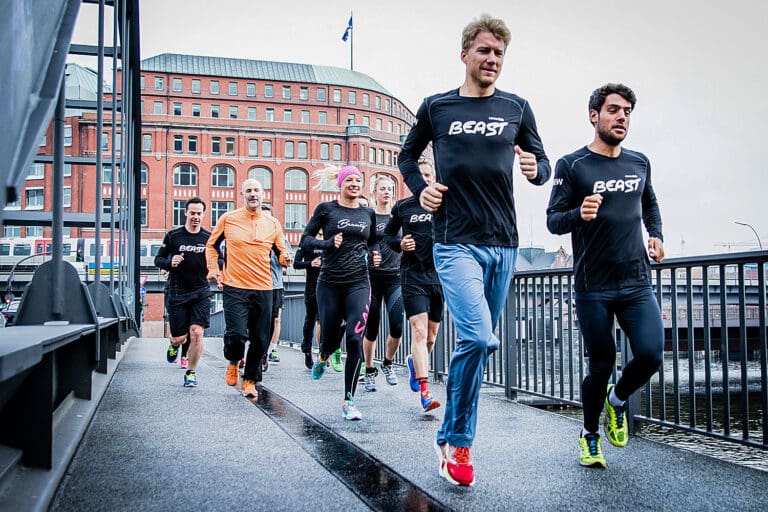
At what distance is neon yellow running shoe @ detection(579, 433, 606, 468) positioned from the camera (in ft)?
14.7

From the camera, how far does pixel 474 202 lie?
421cm

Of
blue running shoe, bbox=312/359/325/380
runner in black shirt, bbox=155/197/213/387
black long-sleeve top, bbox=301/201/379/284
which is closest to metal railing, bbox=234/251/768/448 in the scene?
black long-sleeve top, bbox=301/201/379/284

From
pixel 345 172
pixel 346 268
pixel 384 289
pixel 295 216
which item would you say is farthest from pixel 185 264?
pixel 295 216

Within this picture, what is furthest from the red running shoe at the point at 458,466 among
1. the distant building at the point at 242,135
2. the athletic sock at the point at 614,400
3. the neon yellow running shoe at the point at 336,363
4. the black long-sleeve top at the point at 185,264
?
the distant building at the point at 242,135

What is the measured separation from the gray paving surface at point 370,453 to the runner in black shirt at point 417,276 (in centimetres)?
46

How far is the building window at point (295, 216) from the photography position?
252 feet

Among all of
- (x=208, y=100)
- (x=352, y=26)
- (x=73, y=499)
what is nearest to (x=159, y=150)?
(x=208, y=100)

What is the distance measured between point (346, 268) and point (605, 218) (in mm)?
2882

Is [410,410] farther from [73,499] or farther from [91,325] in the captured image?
[73,499]

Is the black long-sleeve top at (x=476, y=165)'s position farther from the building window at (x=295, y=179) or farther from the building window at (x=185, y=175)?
the building window at (x=295, y=179)

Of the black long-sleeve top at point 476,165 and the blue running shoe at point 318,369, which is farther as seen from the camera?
the blue running shoe at point 318,369

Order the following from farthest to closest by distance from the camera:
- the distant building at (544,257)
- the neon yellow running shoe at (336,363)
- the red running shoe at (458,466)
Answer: the distant building at (544,257), the neon yellow running shoe at (336,363), the red running shoe at (458,466)

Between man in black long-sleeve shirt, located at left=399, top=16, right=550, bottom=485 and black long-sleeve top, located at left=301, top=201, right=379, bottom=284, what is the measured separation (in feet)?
8.86

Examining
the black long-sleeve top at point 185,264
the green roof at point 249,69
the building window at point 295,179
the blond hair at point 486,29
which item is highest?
the green roof at point 249,69
